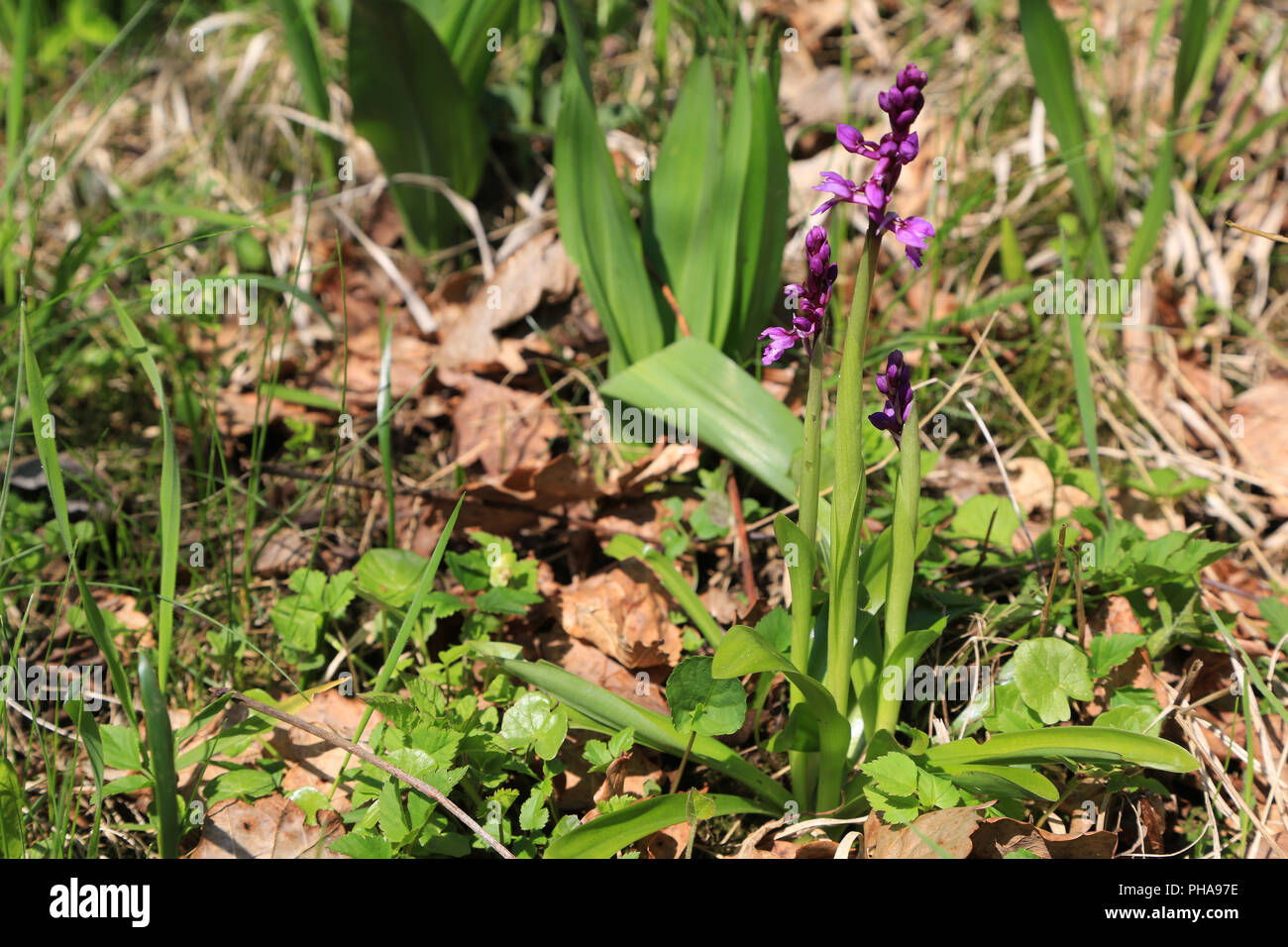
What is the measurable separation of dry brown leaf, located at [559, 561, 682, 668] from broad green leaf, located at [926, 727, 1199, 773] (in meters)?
0.64

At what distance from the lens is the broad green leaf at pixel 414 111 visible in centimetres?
268

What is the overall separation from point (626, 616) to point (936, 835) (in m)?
0.83

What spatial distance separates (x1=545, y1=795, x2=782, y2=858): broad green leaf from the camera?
4.84 ft

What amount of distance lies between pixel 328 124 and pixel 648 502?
5.82 ft

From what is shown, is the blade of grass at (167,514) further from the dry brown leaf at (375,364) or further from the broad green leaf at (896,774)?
the broad green leaf at (896,774)

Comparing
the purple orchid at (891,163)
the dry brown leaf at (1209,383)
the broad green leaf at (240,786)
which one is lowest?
the broad green leaf at (240,786)

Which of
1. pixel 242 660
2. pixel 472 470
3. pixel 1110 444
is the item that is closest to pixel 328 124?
pixel 472 470

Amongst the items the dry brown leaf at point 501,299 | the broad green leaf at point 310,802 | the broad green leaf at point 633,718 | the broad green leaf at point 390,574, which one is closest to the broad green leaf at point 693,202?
the dry brown leaf at point 501,299

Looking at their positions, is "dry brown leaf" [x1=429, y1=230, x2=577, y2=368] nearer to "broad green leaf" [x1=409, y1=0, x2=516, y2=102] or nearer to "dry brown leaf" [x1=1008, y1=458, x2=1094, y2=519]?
"broad green leaf" [x1=409, y1=0, x2=516, y2=102]

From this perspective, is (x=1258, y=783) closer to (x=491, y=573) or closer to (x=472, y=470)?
(x=491, y=573)

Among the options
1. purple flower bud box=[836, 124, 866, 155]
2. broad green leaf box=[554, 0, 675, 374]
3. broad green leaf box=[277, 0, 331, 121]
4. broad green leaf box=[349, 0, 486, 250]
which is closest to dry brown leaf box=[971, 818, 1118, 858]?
purple flower bud box=[836, 124, 866, 155]

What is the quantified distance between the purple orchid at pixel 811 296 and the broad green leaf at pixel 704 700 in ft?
1.78

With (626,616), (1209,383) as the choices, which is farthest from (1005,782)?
(1209,383)

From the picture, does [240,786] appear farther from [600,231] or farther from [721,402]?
[600,231]
